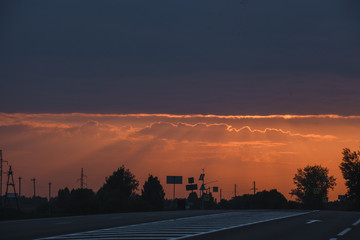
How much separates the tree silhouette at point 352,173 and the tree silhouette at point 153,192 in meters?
88.4

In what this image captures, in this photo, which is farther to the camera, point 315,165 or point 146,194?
point 146,194

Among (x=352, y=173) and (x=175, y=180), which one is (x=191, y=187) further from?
(x=352, y=173)

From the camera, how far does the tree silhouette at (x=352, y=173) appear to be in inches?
4006

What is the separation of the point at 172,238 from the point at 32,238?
4631 mm

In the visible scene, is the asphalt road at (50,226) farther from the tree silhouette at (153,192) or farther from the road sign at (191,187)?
the tree silhouette at (153,192)

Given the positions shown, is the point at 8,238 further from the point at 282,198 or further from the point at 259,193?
the point at 259,193

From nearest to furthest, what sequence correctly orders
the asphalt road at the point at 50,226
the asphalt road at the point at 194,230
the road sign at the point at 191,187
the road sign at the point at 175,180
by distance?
the asphalt road at the point at 194,230 → the asphalt road at the point at 50,226 → the road sign at the point at 191,187 → the road sign at the point at 175,180

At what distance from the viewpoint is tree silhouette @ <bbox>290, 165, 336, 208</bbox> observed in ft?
543

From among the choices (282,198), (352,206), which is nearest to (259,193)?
(282,198)

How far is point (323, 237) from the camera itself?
1680 centimetres

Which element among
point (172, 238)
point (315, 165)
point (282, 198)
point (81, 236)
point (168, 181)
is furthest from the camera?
point (315, 165)

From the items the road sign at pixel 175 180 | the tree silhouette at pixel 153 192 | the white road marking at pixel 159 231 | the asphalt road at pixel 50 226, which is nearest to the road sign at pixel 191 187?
the road sign at pixel 175 180

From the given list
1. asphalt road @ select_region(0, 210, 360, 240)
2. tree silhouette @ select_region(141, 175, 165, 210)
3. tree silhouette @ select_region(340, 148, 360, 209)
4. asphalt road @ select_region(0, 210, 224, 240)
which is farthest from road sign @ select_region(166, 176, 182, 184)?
tree silhouette @ select_region(141, 175, 165, 210)

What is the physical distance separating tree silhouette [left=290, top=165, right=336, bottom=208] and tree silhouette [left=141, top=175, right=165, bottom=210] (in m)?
48.1
